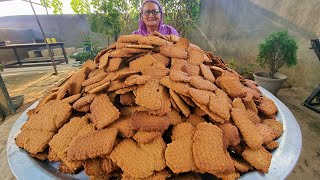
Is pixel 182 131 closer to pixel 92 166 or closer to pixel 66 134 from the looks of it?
pixel 92 166

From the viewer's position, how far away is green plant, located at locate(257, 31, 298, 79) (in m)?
3.20

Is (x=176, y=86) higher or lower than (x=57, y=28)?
higher

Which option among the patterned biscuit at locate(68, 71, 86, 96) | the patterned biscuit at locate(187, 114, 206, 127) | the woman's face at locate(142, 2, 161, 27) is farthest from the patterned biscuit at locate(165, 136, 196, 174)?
the woman's face at locate(142, 2, 161, 27)

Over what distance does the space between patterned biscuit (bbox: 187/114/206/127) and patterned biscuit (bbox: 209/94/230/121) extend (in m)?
0.08

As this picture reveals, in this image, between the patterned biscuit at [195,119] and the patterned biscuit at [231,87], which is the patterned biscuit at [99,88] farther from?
the patterned biscuit at [231,87]

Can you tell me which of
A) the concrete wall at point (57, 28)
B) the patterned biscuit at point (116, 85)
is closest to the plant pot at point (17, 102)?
the patterned biscuit at point (116, 85)

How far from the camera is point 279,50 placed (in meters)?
3.28

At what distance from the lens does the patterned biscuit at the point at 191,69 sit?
992 millimetres

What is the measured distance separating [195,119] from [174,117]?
0.10 meters

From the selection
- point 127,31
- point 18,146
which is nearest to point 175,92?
point 18,146

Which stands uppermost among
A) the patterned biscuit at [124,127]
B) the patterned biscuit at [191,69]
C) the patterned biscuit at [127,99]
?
the patterned biscuit at [191,69]

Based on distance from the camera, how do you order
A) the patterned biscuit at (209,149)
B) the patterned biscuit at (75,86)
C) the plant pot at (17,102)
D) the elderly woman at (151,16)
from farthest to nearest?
1. the plant pot at (17,102)
2. the elderly woman at (151,16)
3. the patterned biscuit at (75,86)
4. the patterned biscuit at (209,149)

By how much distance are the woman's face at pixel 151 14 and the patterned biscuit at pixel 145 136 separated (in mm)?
2016

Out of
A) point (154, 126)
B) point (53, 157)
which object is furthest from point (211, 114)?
point (53, 157)
